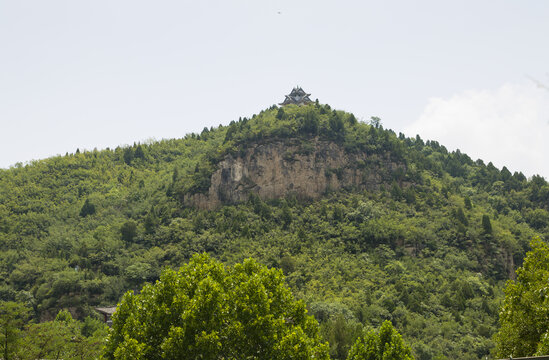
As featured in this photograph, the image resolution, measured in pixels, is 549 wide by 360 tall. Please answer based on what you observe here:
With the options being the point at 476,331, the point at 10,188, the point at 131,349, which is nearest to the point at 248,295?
the point at 131,349

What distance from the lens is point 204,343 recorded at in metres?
20.9

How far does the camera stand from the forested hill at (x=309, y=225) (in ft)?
220

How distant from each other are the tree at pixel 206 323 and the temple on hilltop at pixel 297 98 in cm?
10406

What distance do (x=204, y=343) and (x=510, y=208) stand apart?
89193 mm

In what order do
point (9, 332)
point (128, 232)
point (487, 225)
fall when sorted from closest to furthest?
point (9, 332)
point (487, 225)
point (128, 232)

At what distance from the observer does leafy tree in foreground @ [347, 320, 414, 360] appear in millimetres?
28453

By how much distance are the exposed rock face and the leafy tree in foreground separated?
64.5 m

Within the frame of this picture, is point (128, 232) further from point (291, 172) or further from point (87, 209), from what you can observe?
point (291, 172)

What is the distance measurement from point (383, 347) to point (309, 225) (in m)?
57.5

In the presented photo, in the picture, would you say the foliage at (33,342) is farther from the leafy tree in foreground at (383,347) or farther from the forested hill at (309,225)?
the forested hill at (309,225)

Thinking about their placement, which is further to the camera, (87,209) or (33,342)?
(87,209)

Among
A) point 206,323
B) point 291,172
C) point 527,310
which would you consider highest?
point 291,172

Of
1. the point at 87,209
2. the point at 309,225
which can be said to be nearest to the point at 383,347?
the point at 309,225

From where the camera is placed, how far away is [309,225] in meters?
86.9
